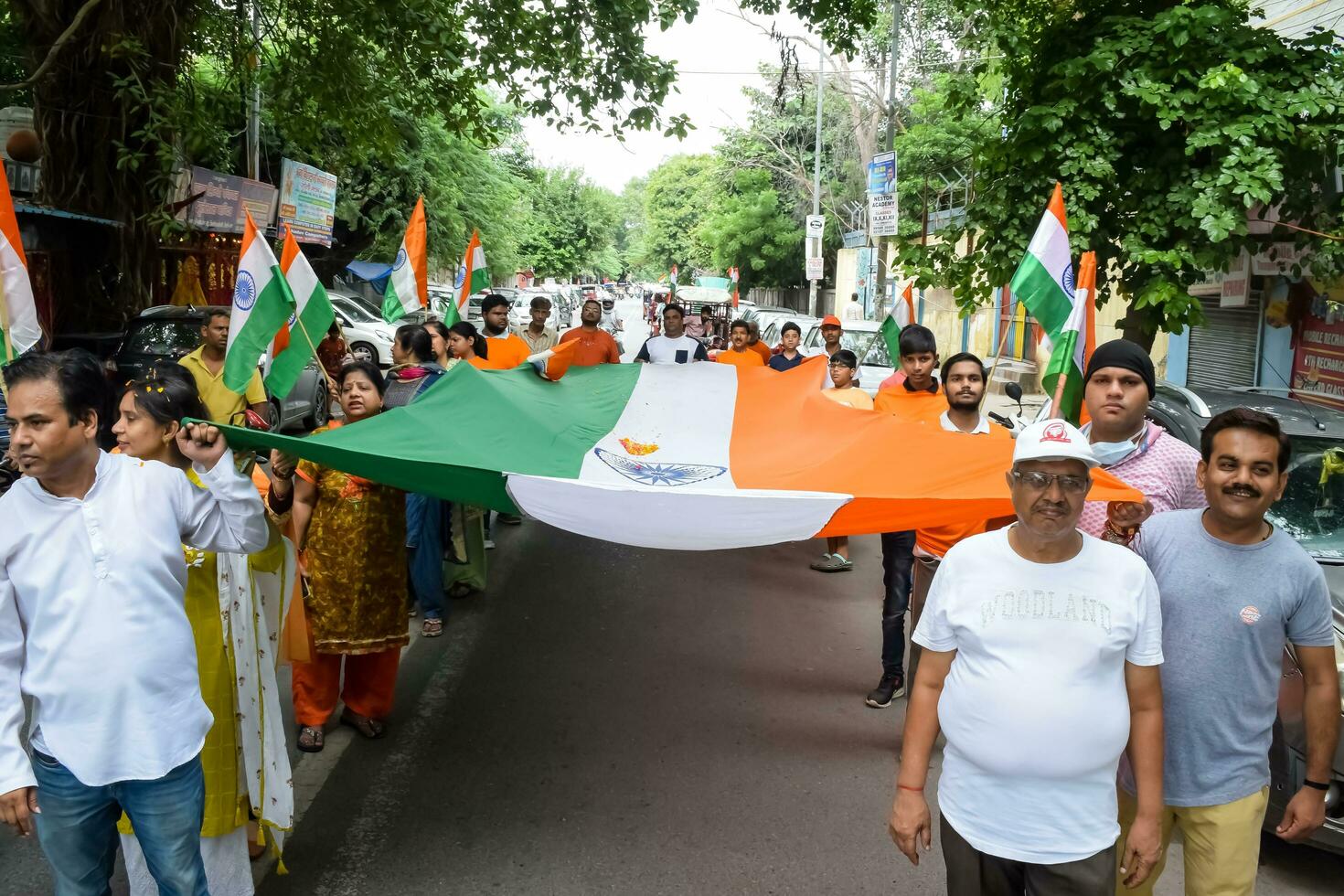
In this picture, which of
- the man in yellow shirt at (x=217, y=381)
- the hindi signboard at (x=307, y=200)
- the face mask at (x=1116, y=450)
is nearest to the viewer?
the face mask at (x=1116, y=450)

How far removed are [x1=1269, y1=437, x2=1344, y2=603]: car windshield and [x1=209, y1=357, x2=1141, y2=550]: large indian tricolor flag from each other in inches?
69.7

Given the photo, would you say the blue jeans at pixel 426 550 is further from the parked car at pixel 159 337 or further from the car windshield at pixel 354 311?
the car windshield at pixel 354 311

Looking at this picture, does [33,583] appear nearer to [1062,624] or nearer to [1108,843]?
[1062,624]

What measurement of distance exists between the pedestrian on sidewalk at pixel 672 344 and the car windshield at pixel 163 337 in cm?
492

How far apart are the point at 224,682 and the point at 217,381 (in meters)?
4.24

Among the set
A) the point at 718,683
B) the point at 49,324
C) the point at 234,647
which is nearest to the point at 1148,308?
the point at 718,683

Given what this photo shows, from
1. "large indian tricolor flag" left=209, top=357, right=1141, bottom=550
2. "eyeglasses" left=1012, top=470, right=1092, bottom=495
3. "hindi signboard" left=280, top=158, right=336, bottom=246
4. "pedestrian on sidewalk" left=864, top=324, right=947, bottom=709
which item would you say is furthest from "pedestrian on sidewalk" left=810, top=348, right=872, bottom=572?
"hindi signboard" left=280, top=158, right=336, bottom=246

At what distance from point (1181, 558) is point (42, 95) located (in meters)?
12.0

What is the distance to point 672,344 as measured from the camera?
428 inches

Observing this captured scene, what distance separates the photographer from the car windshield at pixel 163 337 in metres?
11.5

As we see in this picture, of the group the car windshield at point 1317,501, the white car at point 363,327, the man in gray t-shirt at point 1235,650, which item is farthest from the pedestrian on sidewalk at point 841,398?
the white car at point 363,327

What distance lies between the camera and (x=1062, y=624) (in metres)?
2.53

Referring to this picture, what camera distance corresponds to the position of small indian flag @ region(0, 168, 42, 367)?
157 inches

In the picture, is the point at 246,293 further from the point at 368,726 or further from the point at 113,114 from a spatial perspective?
the point at 113,114
